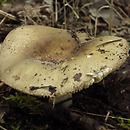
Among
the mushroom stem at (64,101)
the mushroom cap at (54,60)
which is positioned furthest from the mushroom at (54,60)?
the mushroom stem at (64,101)

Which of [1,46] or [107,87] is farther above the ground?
[1,46]

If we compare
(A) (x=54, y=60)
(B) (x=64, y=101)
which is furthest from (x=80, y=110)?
(A) (x=54, y=60)

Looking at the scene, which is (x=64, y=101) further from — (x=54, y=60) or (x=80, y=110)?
(x=54, y=60)

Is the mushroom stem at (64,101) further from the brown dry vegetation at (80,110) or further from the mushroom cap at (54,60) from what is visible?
the mushroom cap at (54,60)

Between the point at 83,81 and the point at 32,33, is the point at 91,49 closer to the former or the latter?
the point at 83,81

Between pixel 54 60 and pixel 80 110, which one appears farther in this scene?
pixel 80 110

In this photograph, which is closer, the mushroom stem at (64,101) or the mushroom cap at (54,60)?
the mushroom cap at (54,60)

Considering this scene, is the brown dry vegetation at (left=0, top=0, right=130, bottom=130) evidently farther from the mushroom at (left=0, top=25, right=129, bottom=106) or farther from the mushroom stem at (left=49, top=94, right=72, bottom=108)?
the mushroom at (left=0, top=25, right=129, bottom=106)

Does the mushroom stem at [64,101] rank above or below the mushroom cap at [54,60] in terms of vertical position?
below

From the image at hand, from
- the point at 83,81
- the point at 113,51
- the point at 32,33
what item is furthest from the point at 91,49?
the point at 32,33
